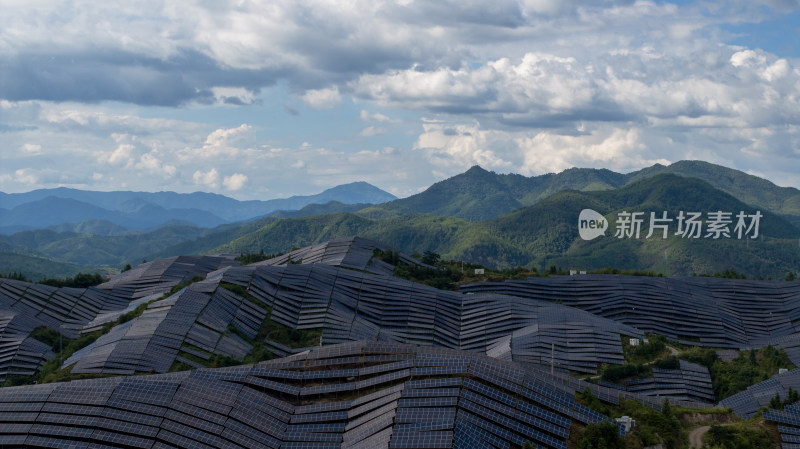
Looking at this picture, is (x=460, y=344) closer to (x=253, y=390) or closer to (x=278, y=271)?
(x=278, y=271)

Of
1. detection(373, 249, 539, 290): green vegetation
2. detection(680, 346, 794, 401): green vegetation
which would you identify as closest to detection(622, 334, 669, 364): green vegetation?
detection(680, 346, 794, 401): green vegetation

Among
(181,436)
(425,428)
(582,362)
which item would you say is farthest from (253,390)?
(582,362)

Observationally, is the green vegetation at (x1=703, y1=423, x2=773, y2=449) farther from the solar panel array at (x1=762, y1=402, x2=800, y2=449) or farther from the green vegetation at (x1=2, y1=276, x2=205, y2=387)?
the green vegetation at (x1=2, y1=276, x2=205, y2=387)

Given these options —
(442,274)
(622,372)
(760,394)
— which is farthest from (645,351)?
(442,274)

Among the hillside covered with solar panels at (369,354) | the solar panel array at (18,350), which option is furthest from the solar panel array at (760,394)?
the solar panel array at (18,350)

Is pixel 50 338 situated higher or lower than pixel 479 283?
lower
